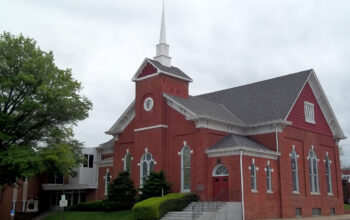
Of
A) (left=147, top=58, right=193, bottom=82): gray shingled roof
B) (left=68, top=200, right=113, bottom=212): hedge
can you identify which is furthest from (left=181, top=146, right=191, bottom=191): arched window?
(left=147, top=58, right=193, bottom=82): gray shingled roof

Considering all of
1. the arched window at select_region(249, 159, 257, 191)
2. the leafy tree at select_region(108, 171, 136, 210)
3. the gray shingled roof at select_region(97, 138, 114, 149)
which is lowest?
the leafy tree at select_region(108, 171, 136, 210)

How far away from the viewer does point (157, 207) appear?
93.8 ft

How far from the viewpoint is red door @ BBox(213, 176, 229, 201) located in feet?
102

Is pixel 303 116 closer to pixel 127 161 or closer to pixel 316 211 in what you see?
pixel 316 211

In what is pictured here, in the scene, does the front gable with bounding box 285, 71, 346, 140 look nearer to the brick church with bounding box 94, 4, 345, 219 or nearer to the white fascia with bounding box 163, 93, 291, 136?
the brick church with bounding box 94, 4, 345, 219

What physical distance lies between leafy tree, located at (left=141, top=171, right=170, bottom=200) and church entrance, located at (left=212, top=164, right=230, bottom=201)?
4017 millimetres

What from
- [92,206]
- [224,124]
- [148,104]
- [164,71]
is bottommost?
[92,206]

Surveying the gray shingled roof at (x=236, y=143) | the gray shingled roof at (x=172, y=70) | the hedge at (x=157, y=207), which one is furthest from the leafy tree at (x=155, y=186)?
the gray shingled roof at (x=172, y=70)

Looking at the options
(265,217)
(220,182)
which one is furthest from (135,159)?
(265,217)

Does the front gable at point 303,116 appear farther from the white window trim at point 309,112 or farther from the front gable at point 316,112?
the white window trim at point 309,112

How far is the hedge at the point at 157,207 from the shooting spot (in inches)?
1122

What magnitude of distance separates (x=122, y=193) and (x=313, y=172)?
59.1ft

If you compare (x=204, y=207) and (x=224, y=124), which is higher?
(x=224, y=124)

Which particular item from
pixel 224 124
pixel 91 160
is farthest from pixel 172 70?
pixel 91 160
